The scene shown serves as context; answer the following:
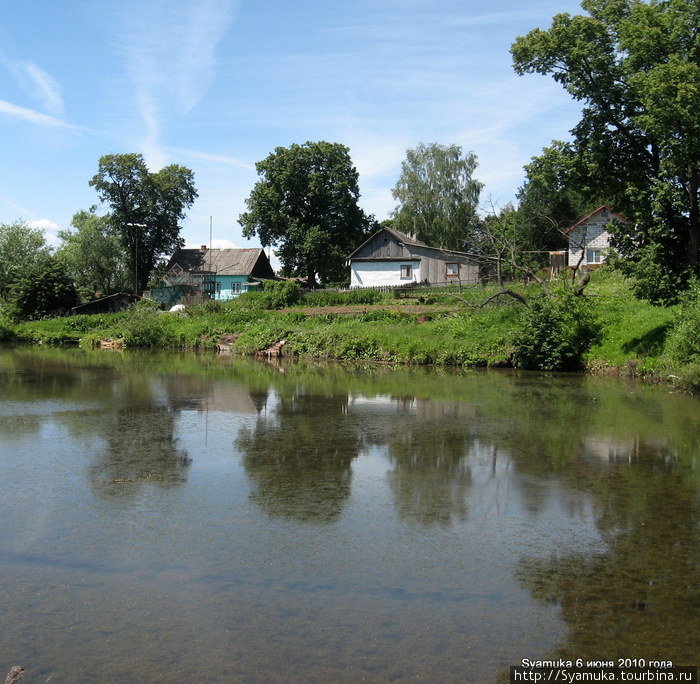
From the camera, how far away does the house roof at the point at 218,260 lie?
65562 mm

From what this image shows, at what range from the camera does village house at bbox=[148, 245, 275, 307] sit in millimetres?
59875

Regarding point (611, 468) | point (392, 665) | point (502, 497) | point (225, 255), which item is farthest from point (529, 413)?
point (225, 255)

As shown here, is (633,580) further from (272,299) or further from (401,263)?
(401,263)

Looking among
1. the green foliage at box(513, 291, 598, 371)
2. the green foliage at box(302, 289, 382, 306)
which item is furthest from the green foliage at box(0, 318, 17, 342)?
the green foliage at box(513, 291, 598, 371)

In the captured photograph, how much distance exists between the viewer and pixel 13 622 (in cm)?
553

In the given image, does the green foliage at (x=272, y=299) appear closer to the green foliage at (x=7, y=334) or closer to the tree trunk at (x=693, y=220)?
the green foliage at (x=7, y=334)

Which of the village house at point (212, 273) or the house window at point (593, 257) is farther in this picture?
the village house at point (212, 273)

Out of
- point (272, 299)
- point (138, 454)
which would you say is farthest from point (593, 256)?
point (138, 454)

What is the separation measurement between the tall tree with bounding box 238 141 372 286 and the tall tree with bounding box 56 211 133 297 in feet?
45.6

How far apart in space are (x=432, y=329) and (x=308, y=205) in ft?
106

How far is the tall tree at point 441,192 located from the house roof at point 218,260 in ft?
51.1

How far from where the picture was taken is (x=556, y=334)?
27.6 m

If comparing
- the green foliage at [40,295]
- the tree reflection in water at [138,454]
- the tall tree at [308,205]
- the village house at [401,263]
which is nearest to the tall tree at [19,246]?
the green foliage at [40,295]

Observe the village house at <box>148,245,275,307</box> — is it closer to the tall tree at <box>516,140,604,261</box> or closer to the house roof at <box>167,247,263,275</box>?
the house roof at <box>167,247,263,275</box>
